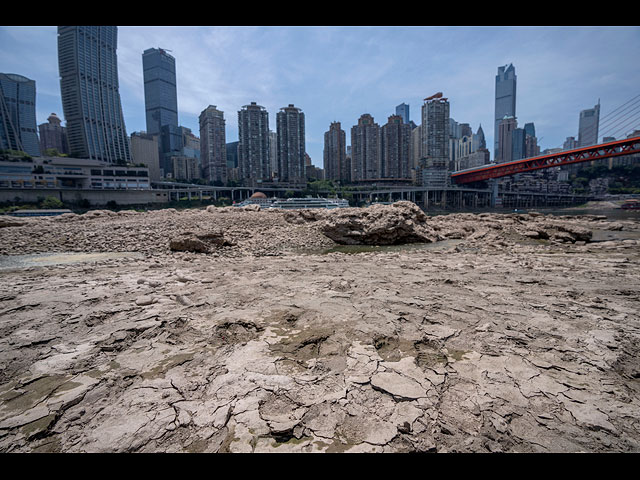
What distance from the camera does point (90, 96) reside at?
78000 mm

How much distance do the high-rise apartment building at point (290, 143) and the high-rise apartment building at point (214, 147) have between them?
68.4ft

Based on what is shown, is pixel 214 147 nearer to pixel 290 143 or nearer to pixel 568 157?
pixel 290 143

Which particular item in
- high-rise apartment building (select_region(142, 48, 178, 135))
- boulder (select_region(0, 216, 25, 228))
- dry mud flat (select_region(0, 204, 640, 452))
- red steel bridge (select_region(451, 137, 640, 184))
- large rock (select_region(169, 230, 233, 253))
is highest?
high-rise apartment building (select_region(142, 48, 178, 135))

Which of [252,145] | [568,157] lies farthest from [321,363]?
[252,145]

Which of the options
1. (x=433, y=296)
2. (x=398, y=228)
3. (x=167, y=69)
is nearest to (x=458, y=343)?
(x=433, y=296)

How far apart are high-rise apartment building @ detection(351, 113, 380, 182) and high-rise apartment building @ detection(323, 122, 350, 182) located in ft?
17.8

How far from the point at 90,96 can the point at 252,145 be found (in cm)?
4696

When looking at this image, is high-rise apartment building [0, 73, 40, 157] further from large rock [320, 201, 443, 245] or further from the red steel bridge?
the red steel bridge

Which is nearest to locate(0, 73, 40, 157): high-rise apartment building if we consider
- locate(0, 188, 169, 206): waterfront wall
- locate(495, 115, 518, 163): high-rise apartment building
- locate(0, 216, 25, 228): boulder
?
locate(0, 188, 169, 206): waterfront wall

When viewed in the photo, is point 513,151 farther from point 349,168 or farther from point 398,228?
point 398,228

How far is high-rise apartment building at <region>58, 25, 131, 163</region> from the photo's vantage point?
75812 mm

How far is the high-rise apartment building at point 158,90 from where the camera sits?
466ft

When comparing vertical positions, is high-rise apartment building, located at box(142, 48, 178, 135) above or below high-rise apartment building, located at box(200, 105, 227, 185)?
above
